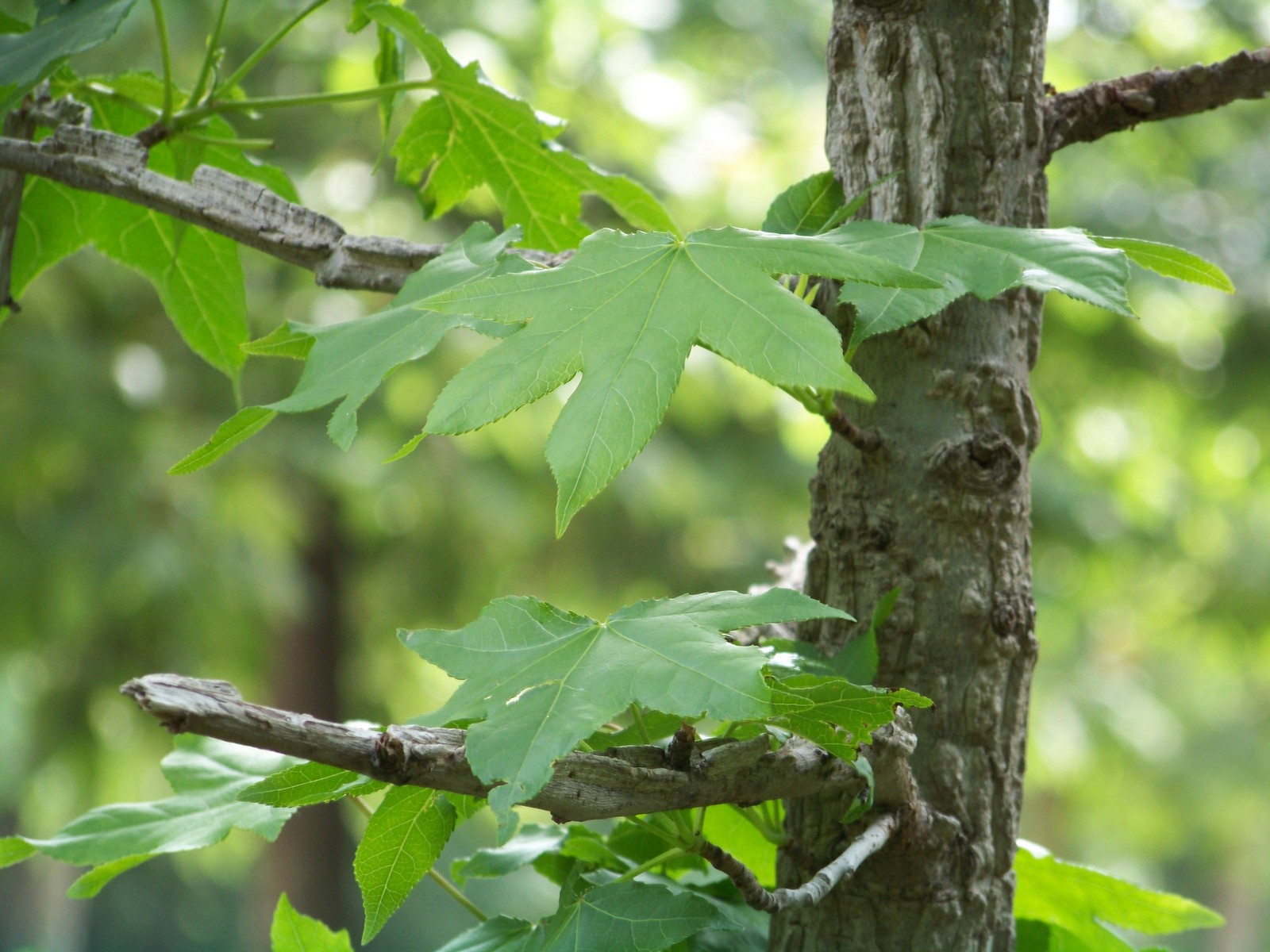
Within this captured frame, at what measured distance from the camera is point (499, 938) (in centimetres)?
61

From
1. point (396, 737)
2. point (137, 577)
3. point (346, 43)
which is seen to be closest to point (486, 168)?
point (396, 737)

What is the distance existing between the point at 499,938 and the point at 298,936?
0.14 m

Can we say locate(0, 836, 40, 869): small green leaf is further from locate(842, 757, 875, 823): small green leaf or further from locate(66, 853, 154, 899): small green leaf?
locate(842, 757, 875, 823): small green leaf

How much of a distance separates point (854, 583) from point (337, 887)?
496 centimetres

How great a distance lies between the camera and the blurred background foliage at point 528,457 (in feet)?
12.3

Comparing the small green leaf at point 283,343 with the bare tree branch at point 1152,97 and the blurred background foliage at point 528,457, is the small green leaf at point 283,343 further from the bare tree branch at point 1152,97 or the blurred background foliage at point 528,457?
the blurred background foliage at point 528,457

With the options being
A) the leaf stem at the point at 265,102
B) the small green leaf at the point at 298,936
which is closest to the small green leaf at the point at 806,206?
the leaf stem at the point at 265,102

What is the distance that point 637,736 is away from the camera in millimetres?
557

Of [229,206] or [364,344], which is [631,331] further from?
[229,206]

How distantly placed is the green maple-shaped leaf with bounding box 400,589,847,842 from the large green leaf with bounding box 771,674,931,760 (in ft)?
0.11

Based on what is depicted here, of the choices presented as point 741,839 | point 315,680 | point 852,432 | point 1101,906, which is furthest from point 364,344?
point 315,680

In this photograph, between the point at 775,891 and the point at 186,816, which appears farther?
the point at 186,816

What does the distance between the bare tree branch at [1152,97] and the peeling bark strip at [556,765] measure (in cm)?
43

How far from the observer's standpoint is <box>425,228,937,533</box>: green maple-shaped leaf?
426mm
